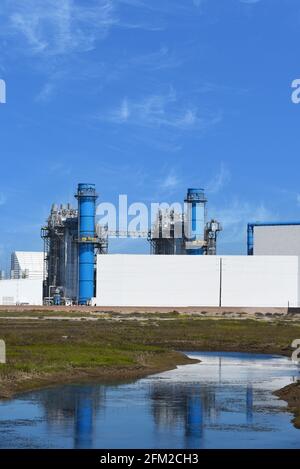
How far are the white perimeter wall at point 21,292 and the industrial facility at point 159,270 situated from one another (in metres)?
0.15

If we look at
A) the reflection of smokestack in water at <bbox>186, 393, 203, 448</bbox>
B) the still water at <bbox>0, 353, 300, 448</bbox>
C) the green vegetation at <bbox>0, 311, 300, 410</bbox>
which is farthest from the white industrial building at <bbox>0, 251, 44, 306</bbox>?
the reflection of smokestack in water at <bbox>186, 393, 203, 448</bbox>

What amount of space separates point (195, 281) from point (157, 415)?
9671 centimetres

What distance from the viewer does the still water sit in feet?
82.5

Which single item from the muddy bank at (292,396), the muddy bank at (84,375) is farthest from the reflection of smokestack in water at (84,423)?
the muddy bank at (292,396)

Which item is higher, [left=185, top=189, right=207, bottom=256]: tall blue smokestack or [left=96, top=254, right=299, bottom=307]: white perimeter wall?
[left=185, top=189, right=207, bottom=256]: tall blue smokestack

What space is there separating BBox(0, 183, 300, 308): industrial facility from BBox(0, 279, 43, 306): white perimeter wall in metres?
0.15

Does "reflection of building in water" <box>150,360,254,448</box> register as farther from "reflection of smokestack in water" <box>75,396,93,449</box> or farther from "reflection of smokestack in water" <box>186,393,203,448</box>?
"reflection of smokestack in water" <box>75,396,93,449</box>

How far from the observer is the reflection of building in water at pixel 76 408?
26.1 m

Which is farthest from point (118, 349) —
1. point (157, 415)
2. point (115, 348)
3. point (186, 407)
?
point (157, 415)

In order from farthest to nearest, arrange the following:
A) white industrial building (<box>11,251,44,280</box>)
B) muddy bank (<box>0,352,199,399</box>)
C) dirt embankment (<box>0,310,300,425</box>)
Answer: white industrial building (<box>11,251,44,280</box>) < dirt embankment (<box>0,310,300,425</box>) < muddy bank (<box>0,352,199,399</box>)

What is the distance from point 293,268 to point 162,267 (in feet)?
65.0

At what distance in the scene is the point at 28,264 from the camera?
488ft

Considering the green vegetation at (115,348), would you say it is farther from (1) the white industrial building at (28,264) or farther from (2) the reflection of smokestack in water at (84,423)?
(1) the white industrial building at (28,264)
